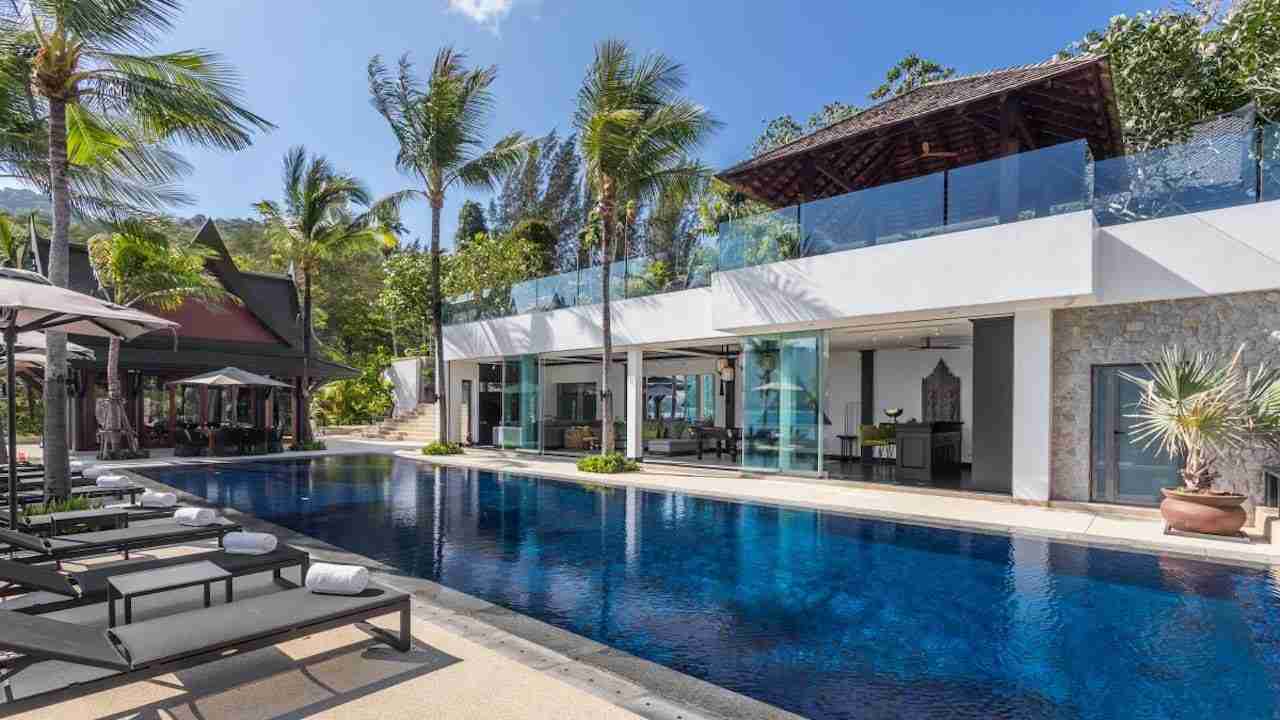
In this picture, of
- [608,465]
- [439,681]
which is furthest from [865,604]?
[608,465]

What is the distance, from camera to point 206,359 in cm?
2039

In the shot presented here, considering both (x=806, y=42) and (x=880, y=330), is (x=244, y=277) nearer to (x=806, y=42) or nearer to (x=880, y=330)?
(x=880, y=330)

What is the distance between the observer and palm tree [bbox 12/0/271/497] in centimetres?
774

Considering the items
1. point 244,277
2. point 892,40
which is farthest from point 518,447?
point 892,40

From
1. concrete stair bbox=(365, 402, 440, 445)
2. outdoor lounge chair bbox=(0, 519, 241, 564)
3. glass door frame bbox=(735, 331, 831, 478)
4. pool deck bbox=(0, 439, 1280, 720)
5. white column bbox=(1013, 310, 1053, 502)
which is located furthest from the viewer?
concrete stair bbox=(365, 402, 440, 445)

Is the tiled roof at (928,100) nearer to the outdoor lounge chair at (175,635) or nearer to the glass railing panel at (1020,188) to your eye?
the glass railing panel at (1020,188)

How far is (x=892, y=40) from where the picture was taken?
26.1 m

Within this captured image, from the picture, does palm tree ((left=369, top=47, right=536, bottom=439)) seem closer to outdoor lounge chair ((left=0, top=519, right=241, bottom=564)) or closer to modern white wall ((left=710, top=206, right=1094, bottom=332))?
modern white wall ((left=710, top=206, right=1094, bottom=332))

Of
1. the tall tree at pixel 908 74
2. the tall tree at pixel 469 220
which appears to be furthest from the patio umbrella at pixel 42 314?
the tall tree at pixel 469 220

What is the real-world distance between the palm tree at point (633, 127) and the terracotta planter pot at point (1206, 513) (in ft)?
35.1

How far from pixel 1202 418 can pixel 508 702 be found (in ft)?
29.9

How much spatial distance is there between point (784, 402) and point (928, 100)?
21.9 ft

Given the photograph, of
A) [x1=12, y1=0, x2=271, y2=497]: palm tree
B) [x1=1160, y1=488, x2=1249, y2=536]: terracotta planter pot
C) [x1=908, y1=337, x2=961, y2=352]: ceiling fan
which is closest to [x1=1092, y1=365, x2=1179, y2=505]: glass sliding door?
[x1=1160, y1=488, x2=1249, y2=536]: terracotta planter pot

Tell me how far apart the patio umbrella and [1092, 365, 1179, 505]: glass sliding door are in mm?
12574
